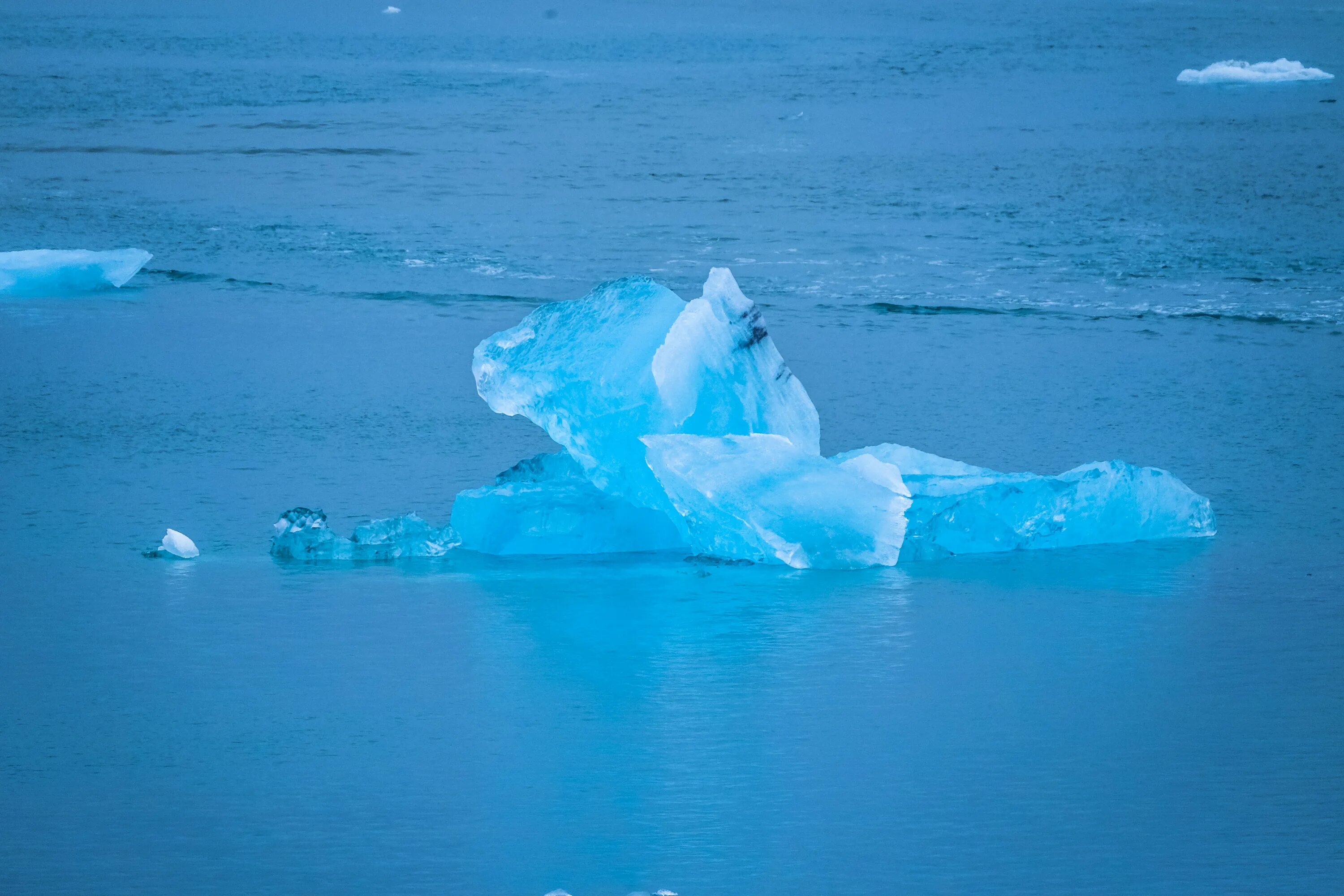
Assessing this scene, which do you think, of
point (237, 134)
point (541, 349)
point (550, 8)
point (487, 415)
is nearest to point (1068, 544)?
point (541, 349)

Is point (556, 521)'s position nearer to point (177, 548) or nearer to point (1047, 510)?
point (177, 548)

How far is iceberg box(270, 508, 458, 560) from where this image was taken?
5.32 metres

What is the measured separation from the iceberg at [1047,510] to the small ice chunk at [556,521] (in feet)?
2.21

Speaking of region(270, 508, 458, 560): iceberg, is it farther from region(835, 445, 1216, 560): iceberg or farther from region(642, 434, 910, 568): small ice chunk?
region(835, 445, 1216, 560): iceberg

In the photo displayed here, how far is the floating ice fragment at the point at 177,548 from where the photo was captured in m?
5.33

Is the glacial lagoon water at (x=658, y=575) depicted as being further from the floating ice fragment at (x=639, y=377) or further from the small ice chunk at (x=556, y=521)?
the floating ice fragment at (x=639, y=377)

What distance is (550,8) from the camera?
4156cm

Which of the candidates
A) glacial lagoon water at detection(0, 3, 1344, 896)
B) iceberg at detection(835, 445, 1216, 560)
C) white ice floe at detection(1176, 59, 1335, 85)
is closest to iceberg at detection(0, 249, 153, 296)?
glacial lagoon water at detection(0, 3, 1344, 896)

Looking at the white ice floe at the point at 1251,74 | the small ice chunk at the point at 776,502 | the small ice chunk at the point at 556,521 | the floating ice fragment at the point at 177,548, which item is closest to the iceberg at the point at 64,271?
the floating ice fragment at the point at 177,548

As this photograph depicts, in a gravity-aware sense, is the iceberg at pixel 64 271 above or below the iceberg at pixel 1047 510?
below

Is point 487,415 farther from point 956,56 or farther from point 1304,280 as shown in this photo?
point 956,56

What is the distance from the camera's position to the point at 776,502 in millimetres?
5184

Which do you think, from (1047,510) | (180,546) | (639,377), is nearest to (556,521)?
(639,377)

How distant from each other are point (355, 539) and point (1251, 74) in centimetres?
1966
